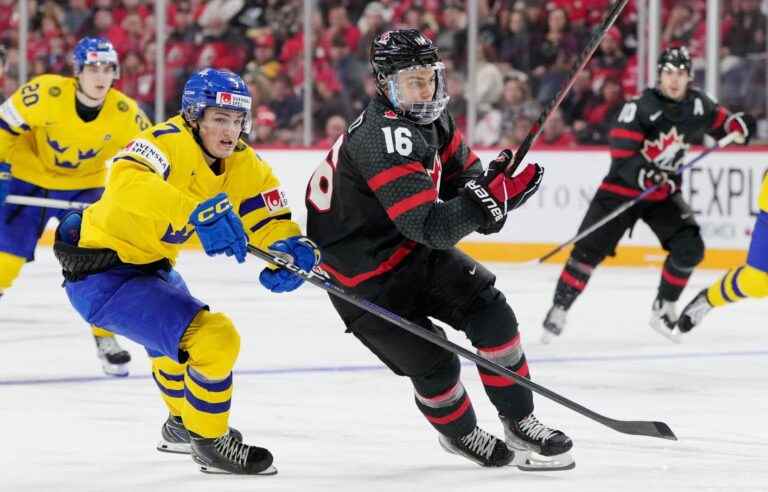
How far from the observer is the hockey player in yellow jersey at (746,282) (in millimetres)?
5422

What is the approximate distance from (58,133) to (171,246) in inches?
87.3

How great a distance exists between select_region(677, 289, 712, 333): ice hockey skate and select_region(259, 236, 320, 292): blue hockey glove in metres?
2.87

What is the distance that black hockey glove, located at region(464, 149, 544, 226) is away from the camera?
3307mm

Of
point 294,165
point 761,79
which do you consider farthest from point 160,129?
point 294,165

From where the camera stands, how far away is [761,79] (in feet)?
29.5

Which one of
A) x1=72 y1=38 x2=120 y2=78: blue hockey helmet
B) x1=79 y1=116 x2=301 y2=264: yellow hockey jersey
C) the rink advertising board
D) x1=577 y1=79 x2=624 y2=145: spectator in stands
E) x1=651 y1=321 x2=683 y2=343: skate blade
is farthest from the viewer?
x1=577 y1=79 x2=624 y2=145: spectator in stands

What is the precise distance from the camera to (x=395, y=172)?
3348mm

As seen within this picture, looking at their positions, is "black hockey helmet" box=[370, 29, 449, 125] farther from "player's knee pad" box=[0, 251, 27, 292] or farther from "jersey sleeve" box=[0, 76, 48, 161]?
"player's knee pad" box=[0, 251, 27, 292]

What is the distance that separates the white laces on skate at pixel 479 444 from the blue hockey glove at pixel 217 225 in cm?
72

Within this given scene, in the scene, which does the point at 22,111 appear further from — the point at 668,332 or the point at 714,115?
the point at 714,115

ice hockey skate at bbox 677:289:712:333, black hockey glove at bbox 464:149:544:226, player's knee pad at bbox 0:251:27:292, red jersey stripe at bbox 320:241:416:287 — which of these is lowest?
ice hockey skate at bbox 677:289:712:333

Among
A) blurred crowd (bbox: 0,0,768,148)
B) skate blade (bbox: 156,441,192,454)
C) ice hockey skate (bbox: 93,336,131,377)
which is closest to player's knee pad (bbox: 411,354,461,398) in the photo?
skate blade (bbox: 156,441,192,454)

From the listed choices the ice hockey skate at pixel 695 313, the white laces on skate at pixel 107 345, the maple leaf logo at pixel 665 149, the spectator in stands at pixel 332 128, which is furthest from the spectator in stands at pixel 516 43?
the white laces on skate at pixel 107 345

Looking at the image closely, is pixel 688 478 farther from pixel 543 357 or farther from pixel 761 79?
pixel 761 79
